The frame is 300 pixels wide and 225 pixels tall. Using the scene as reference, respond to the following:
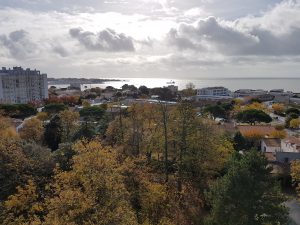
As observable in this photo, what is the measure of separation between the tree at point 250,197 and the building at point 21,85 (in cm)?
7670

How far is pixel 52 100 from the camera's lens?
70562mm

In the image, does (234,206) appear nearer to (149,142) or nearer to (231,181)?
(231,181)

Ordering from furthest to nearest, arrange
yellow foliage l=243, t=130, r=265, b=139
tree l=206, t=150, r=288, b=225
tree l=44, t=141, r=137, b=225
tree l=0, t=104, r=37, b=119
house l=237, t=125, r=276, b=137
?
tree l=0, t=104, r=37, b=119 < house l=237, t=125, r=276, b=137 < yellow foliage l=243, t=130, r=265, b=139 < tree l=206, t=150, r=288, b=225 < tree l=44, t=141, r=137, b=225

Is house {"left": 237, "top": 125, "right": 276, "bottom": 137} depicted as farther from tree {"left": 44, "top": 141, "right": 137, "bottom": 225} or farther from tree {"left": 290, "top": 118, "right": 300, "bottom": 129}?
tree {"left": 44, "top": 141, "right": 137, "bottom": 225}

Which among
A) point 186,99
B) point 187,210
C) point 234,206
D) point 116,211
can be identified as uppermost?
point 186,99

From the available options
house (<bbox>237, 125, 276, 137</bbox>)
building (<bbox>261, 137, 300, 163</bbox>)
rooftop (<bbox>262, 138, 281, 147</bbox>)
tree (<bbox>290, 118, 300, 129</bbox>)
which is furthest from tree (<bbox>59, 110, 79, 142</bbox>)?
tree (<bbox>290, 118, 300, 129</bbox>)

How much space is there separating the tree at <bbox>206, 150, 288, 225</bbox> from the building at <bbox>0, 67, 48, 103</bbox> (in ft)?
252

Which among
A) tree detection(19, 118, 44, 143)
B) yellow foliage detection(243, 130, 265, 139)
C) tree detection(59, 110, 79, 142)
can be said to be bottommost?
yellow foliage detection(243, 130, 265, 139)

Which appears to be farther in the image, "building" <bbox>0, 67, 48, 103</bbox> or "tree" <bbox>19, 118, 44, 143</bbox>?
"building" <bbox>0, 67, 48, 103</bbox>

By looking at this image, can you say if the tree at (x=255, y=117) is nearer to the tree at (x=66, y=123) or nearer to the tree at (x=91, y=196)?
the tree at (x=66, y=123)

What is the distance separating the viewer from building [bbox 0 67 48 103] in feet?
267

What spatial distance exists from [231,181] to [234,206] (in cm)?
93

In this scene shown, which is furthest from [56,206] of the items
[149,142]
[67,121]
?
[67,121]

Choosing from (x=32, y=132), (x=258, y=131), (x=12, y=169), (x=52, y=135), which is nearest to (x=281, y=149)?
(x=258, y=131)
